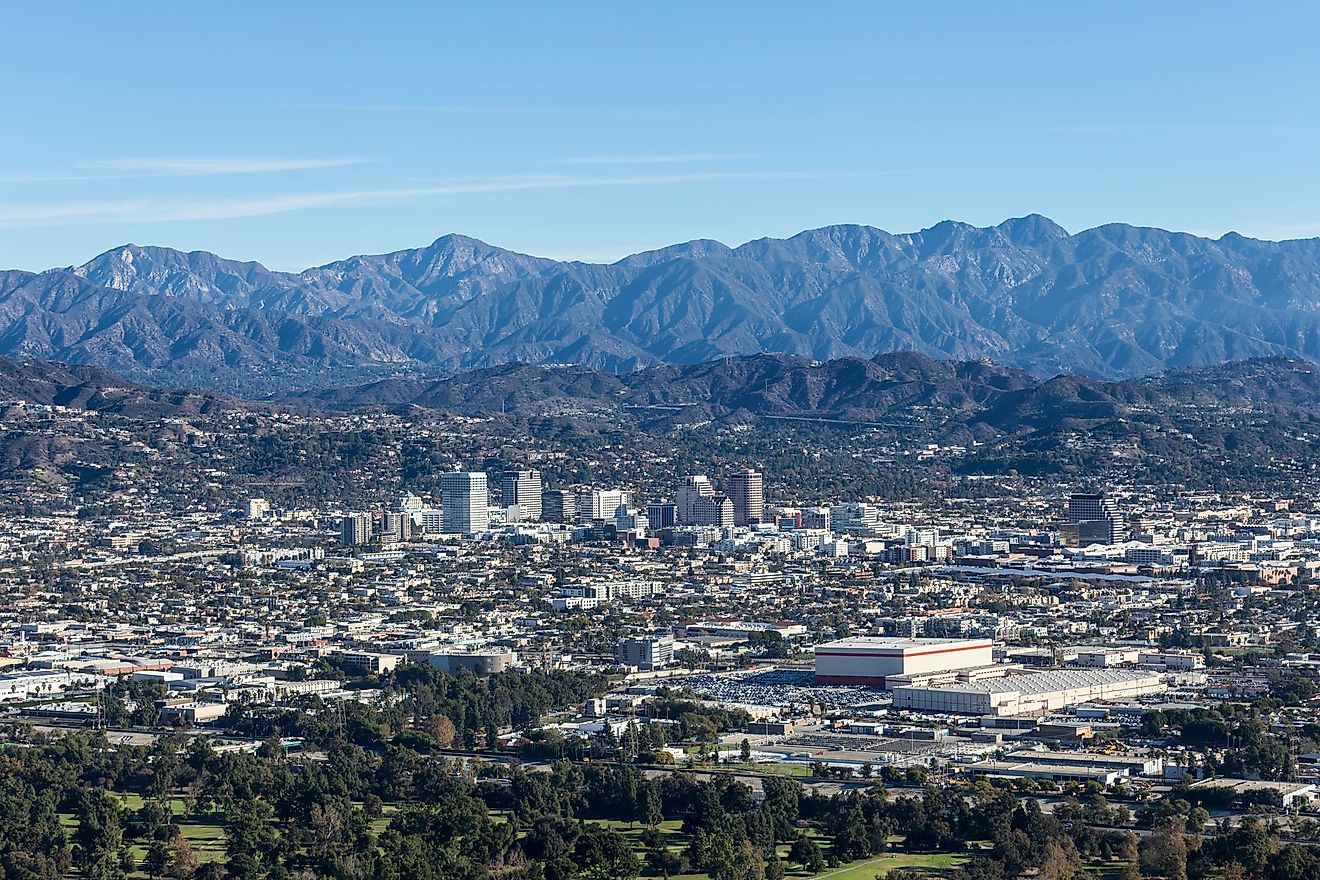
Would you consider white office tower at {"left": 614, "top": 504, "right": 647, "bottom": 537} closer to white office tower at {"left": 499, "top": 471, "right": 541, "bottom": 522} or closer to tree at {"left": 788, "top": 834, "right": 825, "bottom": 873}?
white office tower at {"left": 499, "top": 471, "right": 541, "bottom": 522}

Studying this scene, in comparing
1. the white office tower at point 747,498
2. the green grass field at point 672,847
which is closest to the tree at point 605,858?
the green grass field at point 672,847

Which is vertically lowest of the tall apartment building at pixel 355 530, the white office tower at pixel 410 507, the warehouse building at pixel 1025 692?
the warehouse building at pixel 1025 692

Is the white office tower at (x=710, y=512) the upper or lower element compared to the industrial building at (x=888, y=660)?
upper

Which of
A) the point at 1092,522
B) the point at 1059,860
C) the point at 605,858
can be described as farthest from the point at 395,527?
the point at 1059,860

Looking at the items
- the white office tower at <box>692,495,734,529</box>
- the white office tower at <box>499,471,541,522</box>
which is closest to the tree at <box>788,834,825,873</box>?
the white office tower at <box>692,495,734,529</box>

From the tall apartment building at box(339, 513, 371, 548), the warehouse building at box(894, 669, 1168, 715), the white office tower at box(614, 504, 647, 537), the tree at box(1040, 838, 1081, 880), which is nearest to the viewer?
the tree at box(1040, 838, 1081, 880)

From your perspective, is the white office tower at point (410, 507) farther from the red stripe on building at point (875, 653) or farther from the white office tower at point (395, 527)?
the red stripe on building at point (875, 653)
